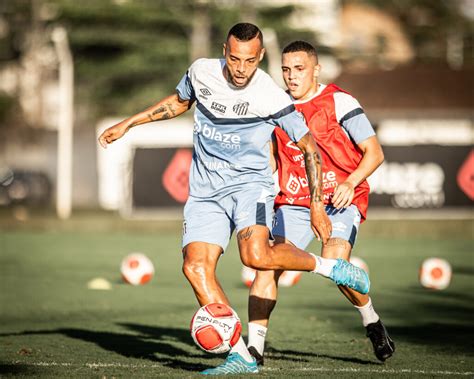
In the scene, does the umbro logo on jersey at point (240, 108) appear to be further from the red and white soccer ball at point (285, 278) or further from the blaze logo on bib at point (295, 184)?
the red and white soccer ball at point (285, 278)

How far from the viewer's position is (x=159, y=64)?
48469 millimetres

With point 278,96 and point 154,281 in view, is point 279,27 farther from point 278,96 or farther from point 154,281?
point 278,96

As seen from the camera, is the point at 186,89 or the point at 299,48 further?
the point at 299,48

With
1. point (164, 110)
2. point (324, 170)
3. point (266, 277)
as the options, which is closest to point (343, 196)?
point (324, 170)

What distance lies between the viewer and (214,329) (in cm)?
738

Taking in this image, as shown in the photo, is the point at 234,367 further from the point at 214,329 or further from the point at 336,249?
the point at 336,249

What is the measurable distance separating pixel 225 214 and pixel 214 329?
0.99 m

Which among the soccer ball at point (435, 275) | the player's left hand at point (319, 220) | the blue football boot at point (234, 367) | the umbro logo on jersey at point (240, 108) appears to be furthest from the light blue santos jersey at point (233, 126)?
the soccer ball at point (435, 275)

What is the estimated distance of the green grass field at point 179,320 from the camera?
811 cm

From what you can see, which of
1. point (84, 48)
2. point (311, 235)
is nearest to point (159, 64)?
point (84, 48)

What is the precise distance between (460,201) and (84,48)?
2944cm

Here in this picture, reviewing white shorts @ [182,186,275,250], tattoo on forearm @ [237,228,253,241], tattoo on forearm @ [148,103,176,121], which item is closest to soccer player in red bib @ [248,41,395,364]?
white shorts @ [182,186,275,250]

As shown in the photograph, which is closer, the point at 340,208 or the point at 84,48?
the point at 340,208

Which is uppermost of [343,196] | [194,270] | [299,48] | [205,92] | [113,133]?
[299,48]
